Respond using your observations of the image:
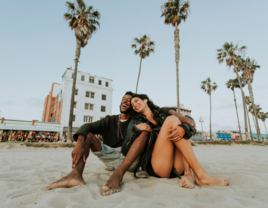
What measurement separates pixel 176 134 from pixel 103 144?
1021 mm

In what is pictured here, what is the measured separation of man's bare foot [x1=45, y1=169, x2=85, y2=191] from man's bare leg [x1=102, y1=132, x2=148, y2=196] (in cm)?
43

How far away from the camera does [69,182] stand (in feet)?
5.60

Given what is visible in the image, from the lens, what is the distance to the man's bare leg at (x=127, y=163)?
5.16 ft

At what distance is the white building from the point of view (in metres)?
25.3

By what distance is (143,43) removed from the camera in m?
20.5

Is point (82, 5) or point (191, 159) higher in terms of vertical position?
point (82, 5)

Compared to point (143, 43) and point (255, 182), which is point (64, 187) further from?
point (143, 43)

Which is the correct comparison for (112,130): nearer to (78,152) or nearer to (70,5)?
(78,152)

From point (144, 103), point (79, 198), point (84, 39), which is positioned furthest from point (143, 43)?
point (79, 198)

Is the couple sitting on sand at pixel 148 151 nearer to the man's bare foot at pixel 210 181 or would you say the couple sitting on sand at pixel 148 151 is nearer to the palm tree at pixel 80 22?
the man's bare foot at pixel 210 181

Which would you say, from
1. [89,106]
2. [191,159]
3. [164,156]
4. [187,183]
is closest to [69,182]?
[164,156]

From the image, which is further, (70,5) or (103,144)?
(70,5)

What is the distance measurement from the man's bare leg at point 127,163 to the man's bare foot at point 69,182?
17.0 inches

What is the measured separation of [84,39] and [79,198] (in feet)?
51.4
